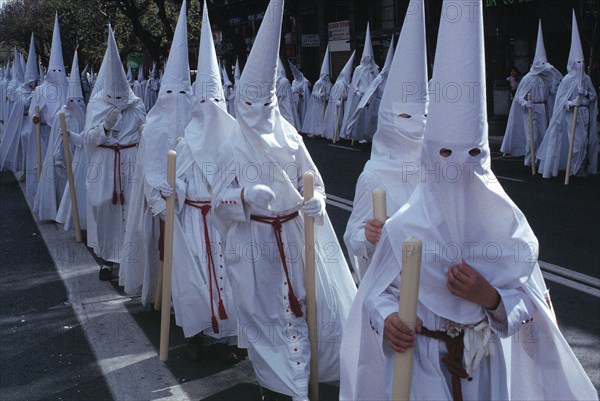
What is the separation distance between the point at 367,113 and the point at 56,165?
1049 cm

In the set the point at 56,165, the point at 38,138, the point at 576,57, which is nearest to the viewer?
the point at 56,165

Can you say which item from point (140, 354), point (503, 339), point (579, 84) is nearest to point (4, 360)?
point (140, 354)

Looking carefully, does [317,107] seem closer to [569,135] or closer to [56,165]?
[569,135]

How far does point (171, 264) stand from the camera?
625 cm

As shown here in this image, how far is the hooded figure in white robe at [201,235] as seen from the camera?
630 cm

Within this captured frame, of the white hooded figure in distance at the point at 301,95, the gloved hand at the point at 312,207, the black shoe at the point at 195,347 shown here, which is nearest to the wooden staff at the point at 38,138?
the black shoe at the point at 195,347

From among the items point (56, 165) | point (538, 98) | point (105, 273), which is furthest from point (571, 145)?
point (105, 273)

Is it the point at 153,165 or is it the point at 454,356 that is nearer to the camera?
the point at 454,356

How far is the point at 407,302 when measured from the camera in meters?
3.17

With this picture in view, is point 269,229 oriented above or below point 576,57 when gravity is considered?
below

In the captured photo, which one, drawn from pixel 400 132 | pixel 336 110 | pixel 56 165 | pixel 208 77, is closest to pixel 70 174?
pixel 56 165

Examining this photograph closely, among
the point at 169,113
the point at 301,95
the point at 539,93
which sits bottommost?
the point at 301,95

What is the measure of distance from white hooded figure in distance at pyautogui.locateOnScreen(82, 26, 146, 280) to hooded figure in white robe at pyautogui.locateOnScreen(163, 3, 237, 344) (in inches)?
98.4

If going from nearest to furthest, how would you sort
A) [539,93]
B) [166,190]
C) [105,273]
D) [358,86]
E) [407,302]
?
[407,302] < [166,190] < [105,273] < [539,93] < [358,86]
